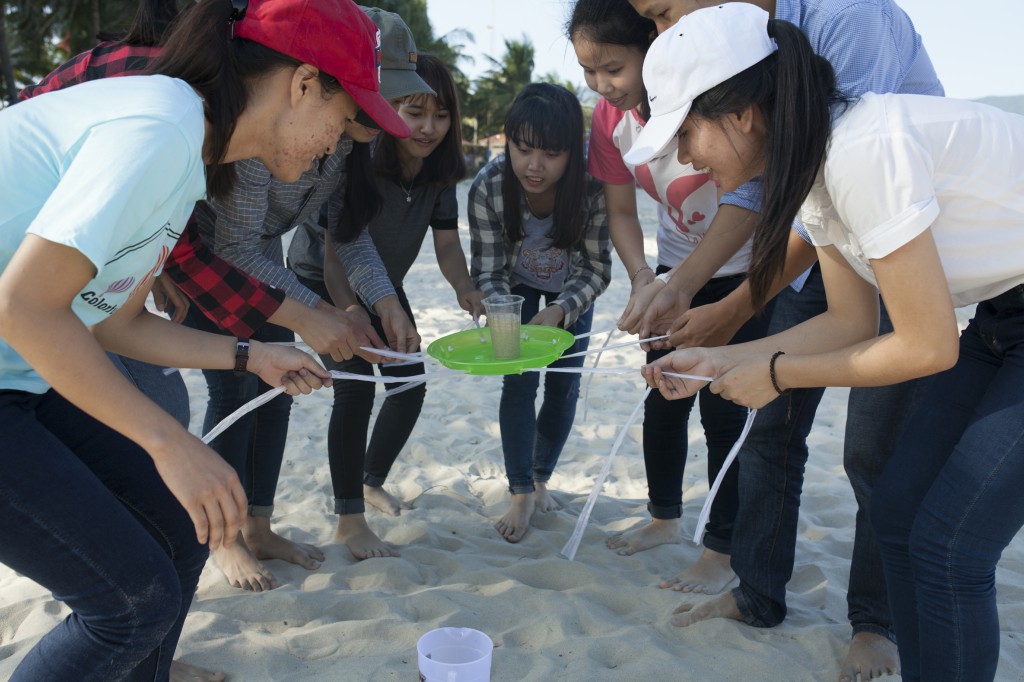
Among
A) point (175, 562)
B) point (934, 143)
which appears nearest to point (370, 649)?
point (175, 562)

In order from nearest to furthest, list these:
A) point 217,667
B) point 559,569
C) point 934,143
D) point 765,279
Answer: point 934,143 < point 765,279 < point 217,667 < point 559,569

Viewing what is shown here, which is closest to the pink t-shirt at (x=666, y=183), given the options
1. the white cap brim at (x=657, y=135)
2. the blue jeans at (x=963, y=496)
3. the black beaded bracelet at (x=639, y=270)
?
the black beaded bracelet at (x=639, y=270)

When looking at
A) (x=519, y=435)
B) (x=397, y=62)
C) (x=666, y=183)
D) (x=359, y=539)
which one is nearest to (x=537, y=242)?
(x=666, y=183)

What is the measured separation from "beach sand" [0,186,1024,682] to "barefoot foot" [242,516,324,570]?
43 millimetres

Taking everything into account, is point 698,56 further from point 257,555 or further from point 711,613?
point 257,555

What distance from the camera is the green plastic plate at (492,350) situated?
2674 millimetres

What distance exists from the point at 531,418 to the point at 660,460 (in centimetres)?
65

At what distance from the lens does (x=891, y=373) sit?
1.97 m

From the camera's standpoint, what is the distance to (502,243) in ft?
12.4

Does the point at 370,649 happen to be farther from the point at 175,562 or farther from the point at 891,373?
the point at 891,373

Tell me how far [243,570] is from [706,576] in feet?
5.63

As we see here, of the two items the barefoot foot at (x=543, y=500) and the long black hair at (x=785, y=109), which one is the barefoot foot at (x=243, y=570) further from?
the long black hair at (x=785, y=109)

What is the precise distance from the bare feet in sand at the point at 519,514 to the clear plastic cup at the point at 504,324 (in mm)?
1098

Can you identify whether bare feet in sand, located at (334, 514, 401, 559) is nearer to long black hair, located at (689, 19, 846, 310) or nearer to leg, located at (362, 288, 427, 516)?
leg, located at (362, 288, 427, 516)
